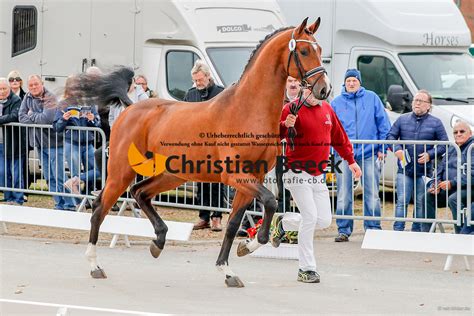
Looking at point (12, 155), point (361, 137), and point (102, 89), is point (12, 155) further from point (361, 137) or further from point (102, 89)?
point (361, 137)

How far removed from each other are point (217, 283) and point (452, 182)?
3184mm

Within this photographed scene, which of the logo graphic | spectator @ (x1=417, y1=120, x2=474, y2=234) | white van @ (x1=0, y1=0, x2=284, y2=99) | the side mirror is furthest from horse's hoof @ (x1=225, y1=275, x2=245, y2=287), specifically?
the side mirror

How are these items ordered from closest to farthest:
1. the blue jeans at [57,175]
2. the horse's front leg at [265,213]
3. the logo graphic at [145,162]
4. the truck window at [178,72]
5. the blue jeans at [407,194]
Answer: the horse's front leg at [265,213] → the logo graphic at [145,162] → the blue jeans at [407,194] → the blue jeans at [57,175] → the truck window at [178,72]

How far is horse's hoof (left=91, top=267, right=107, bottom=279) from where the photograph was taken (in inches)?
437

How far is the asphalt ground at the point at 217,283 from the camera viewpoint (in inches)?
377

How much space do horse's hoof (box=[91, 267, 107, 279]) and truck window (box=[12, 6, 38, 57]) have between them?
7.73 metres

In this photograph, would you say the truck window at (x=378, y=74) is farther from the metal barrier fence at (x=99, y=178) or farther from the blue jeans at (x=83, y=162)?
the blue jeans at (x=83, y=162)

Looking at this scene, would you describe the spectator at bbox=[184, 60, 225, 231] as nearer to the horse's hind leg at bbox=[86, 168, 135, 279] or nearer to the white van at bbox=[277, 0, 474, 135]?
the horse's hind leg at bbox=[86, 168, 135, 279]

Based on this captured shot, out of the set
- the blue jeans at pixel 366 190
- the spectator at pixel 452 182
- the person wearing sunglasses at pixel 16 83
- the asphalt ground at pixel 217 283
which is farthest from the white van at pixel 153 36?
the spectator at pixel 452 182

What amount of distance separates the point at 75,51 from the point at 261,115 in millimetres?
7716

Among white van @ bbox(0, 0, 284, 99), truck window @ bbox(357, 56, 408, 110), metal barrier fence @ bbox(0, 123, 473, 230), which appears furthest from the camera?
truck window @ bbox(357, 56, 408, 110)

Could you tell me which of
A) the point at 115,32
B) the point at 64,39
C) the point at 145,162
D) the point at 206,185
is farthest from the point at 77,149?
the point at 64,39

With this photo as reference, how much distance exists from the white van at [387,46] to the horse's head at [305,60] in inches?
269

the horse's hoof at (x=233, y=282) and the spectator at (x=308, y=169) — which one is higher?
the spectator at (x=308, y=169)
